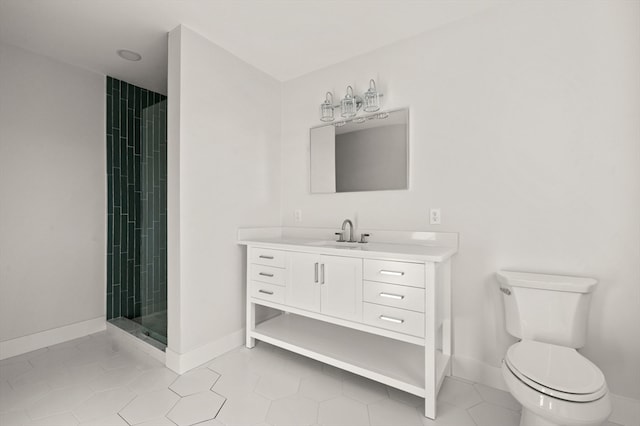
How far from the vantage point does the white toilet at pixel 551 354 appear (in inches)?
42.2

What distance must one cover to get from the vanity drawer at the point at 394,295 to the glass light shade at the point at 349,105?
4.56 ft

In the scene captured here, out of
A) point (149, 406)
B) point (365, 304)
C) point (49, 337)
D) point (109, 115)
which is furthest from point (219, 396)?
point (109, 115)

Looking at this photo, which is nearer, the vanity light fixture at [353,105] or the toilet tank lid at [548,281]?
the toilet tank lid at [548,281]

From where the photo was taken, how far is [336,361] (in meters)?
1.82

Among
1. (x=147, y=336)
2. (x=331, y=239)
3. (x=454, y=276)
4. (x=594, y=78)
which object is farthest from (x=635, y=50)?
(x=147, y=336)

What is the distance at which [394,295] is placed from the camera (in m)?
1.63

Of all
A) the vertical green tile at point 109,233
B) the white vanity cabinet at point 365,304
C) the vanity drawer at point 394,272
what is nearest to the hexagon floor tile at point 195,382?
the white vanity cabinet at point 365,304

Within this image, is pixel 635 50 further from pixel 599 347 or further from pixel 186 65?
pixel 186 65

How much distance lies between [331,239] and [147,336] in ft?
5.56

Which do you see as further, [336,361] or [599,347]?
[336,361]

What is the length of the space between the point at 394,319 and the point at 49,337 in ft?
9.02

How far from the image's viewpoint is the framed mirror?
217cm

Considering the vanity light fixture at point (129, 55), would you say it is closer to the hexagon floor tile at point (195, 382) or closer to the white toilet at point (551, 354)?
the hexagon floor tile at point (195, 382)

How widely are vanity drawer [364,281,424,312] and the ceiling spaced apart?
1722mm
